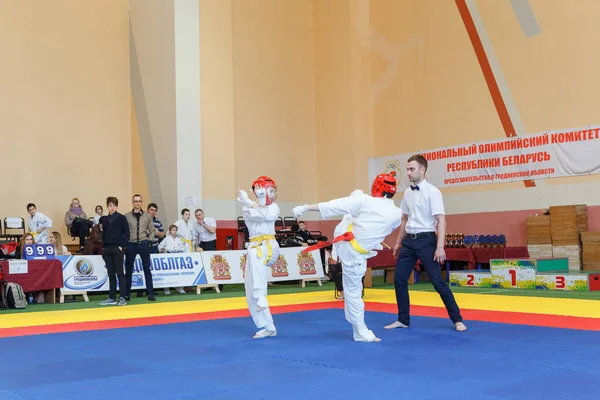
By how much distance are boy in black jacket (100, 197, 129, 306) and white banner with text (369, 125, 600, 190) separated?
9290 millimetres

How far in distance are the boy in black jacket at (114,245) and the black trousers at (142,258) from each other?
0.96ft

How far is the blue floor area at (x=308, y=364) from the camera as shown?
14.5 ft

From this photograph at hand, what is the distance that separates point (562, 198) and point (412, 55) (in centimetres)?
601

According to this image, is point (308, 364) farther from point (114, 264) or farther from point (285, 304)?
point (114, 264)

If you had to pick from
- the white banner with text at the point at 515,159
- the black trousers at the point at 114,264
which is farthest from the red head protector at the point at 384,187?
the white banner with text at the point at 515,159

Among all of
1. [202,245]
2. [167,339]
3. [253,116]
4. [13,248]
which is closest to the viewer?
[167,339]

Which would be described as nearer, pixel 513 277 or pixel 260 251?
pixel 260 251

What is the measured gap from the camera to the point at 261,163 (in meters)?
20.1

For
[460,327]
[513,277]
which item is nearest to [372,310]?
[460,327]

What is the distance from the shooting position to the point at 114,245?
11719mm

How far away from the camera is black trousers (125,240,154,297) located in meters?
12.3

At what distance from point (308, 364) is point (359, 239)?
1692mm

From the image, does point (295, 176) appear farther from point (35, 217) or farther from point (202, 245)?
point (35, 217)

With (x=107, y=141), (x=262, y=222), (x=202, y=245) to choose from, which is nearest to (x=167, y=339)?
(x=262, y=222)
